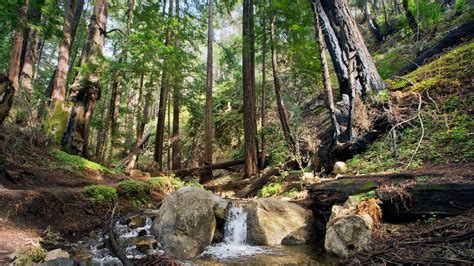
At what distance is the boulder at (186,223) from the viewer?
613 centimetres

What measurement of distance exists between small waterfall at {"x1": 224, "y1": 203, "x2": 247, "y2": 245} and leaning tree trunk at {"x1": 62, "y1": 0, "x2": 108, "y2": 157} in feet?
24.4

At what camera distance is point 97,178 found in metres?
10.1

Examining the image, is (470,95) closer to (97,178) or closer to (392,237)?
(392,237)

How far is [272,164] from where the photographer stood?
12.8m

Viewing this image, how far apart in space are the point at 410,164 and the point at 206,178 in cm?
912

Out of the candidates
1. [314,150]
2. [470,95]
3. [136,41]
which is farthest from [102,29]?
[470,95]

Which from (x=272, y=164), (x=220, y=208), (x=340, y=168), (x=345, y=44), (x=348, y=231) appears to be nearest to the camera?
(x=348, y=231)

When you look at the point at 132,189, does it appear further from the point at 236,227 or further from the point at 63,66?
the point at 63,66

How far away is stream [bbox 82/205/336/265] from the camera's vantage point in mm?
5457

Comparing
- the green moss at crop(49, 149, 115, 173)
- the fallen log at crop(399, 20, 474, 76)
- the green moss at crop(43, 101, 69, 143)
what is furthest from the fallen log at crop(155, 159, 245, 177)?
the fallen log at crop(399, 20, 474, 76)

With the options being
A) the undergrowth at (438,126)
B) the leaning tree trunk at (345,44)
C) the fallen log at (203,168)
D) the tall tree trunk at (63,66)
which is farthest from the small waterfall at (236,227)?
the tall tree trunk at (63,66)

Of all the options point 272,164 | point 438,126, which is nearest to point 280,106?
point 272,164

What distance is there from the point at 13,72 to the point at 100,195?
154 inches

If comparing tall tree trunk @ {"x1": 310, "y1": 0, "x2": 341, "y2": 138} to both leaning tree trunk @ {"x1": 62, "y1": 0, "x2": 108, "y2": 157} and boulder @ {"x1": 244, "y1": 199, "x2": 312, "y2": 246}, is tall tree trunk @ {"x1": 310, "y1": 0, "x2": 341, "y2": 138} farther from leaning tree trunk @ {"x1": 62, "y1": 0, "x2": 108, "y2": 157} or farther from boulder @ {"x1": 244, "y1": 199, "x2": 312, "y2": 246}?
leaning tree trunk @ {"x1": 62, "y1": 0, "x2": 108, "y2": 157}
